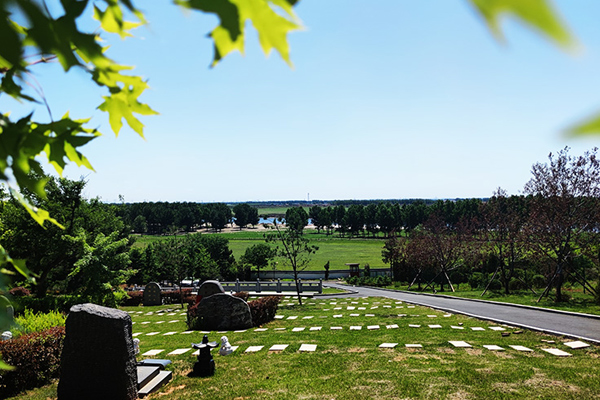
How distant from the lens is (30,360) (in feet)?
28.3

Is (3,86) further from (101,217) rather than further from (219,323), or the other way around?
(101,217)

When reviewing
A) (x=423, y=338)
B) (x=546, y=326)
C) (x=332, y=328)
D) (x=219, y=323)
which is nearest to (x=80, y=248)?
(x=219, y=323)

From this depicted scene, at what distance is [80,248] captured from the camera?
69.7 feet

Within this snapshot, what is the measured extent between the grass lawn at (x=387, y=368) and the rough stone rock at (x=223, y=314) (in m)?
1.70

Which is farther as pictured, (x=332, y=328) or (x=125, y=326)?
(x=332, y=328)

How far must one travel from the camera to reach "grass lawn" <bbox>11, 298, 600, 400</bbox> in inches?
285

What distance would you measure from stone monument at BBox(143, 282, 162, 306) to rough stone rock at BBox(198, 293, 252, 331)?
48.9 ft

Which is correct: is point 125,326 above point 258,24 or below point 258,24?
below

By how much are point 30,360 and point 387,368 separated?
25.4 ft

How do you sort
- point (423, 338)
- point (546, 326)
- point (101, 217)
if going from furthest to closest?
1. point (101, 217)
2. point (546, 326)
3. point (423, 338)

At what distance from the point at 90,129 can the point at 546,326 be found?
14359mm

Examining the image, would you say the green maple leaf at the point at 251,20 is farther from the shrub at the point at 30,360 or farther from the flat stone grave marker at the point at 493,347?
the flat stone grave marker at the point at 493,347

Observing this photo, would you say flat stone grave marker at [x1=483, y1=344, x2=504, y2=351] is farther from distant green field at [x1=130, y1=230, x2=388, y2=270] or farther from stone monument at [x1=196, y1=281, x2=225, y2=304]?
distant green field at [x1=130, y1=230, x2=388, y2=270]

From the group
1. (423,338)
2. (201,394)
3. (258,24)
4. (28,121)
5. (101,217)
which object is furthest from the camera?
(101,217)
